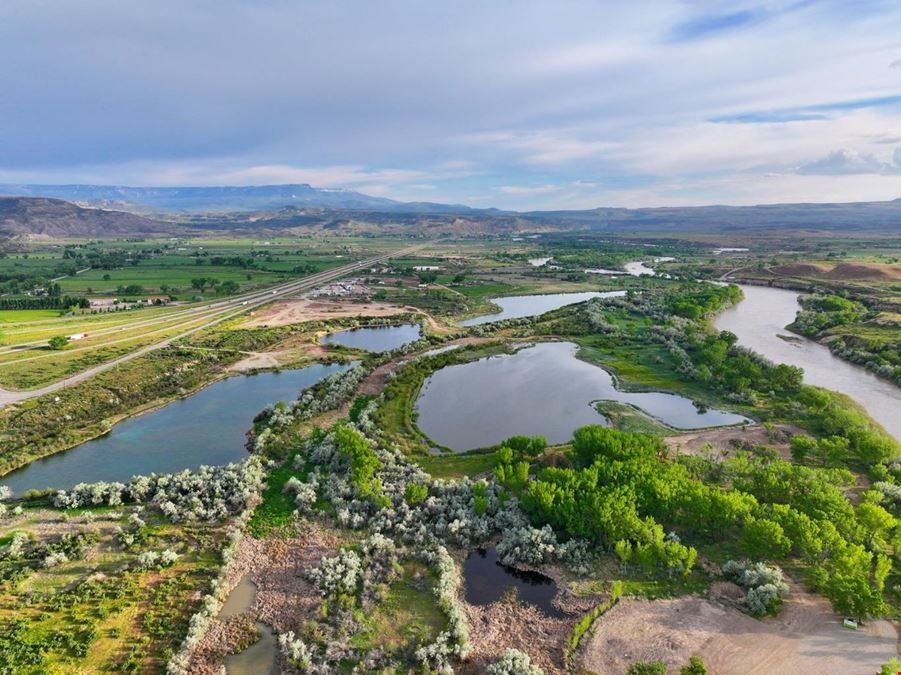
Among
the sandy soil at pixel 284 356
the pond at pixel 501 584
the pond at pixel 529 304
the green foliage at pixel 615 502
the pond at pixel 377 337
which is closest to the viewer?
the pond at pixel 501 584

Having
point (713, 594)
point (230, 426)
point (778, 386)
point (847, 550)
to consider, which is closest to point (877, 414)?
Result: point (778, 386)

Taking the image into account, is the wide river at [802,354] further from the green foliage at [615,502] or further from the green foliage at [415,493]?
the green foliage at [415,493]

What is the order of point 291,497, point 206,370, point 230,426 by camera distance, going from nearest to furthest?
point 291,497, point 230,426, point 206,370

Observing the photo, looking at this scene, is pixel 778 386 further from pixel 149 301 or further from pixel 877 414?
pixel 149 301

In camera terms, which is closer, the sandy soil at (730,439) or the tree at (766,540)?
the tree at (766,540)

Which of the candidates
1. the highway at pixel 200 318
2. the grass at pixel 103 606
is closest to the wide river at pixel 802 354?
the grass at pixel 103 606
